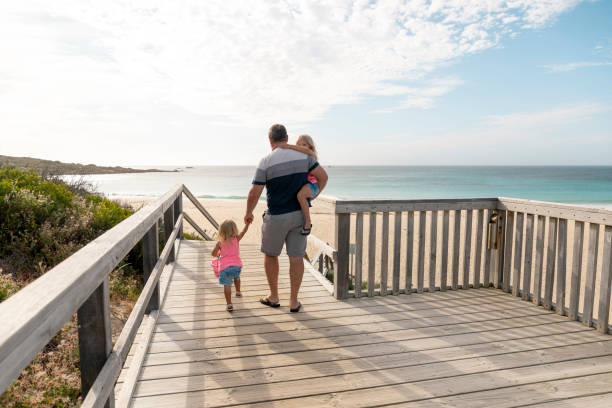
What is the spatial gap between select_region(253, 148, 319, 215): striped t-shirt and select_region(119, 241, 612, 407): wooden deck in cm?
108

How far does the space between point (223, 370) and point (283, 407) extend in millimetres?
579

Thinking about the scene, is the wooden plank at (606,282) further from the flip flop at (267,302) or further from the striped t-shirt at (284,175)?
the flip flop at (267,302)

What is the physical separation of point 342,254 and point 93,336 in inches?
106

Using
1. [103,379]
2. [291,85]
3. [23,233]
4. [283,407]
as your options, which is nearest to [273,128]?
[283,407]

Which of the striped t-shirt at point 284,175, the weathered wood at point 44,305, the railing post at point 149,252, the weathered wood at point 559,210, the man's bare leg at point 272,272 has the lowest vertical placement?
the man's bare leg at point 272,272

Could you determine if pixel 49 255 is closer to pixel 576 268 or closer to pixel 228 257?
pixel 228 257

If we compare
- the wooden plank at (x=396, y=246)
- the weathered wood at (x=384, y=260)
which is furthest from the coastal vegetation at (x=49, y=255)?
the wooden plank at (x=396, y=246)

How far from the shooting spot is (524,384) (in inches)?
92.5

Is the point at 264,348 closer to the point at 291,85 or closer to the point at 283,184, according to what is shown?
the point at 283,184

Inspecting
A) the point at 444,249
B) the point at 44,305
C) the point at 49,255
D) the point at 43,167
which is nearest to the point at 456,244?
the point at 444,249

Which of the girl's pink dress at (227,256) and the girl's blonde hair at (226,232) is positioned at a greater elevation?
the girl's blonde hair at (226,232)

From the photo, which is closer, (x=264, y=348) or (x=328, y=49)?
(x=264, y=348)

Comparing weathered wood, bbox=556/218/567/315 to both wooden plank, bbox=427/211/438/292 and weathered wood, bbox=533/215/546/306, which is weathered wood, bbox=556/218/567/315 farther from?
wooden plank, bbox=427/211/438/292

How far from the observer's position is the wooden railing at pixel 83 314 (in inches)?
28.3
